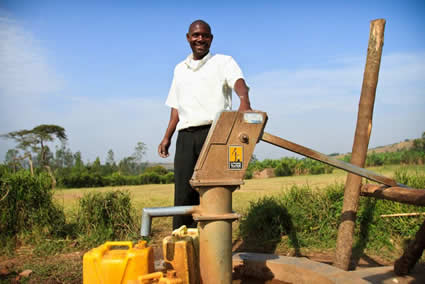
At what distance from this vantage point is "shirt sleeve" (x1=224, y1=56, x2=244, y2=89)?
2.29 meters

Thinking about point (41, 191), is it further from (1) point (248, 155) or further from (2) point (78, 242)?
(1) point (248, 155)

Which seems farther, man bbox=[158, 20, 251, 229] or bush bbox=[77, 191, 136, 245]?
bush bbox=[77, 191, 136, 245]

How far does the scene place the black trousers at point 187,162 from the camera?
2.55m

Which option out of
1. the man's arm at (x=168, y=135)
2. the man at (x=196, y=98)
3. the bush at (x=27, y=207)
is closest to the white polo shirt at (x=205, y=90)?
the man at (x=196, y=98)

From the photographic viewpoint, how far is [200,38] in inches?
98.5

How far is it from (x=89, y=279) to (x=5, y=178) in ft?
10.6

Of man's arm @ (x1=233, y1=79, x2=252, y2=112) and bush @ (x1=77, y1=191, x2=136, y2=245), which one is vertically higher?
man's arm @ (x1=233, y1=79, x2=252, y2=112)

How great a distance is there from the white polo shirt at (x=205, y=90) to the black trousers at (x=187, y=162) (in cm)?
7

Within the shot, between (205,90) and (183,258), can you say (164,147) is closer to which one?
(205,90)

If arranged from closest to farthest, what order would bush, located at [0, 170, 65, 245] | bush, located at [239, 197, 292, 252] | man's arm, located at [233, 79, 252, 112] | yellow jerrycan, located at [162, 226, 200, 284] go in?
yellow jerrycan, located at [162, 226, 200, 284] → man's arm, located at [233, 79, 252, 112] → bush, located at [0, 170, 65, 245] → bush, located at [239, 197, 292, 252]

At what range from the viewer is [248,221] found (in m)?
4.50

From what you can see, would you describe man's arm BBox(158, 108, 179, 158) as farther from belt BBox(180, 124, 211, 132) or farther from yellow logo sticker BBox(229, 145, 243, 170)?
yellow logo sticker BBox(229, 145, 243, 170)

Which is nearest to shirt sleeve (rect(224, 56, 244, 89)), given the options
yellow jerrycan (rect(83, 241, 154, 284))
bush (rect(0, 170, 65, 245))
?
yellow jerrycan (rect(83, 241, 154, 284))

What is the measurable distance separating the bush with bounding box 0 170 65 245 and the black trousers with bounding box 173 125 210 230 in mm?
2536
